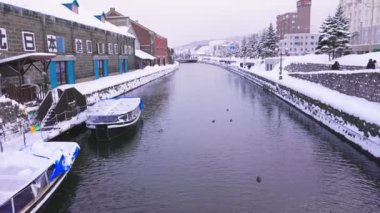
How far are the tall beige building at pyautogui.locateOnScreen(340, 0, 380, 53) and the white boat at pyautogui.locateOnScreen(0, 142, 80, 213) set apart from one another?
93.7 metres

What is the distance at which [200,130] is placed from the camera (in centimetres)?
2366

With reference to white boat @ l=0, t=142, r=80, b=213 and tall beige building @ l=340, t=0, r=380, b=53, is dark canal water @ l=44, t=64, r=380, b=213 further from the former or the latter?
tall beige building @ l=340, t=0, r=380, b=53

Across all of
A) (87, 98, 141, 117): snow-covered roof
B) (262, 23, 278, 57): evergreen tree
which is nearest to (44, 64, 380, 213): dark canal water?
(87, 98, 141, 117): snow-covered roof

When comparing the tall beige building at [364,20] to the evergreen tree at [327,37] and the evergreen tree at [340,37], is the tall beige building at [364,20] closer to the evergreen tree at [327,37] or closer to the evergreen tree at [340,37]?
the evergreen tree at [327,37]

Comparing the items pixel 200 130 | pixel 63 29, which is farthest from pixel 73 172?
pixel 63 29

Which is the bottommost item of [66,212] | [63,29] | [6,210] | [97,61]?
[66,212]

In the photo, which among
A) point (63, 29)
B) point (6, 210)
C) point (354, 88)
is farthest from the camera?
point (63, 29)

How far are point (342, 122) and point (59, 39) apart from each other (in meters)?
31.2

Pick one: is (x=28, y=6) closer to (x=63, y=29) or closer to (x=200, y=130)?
(x=63, y=29)

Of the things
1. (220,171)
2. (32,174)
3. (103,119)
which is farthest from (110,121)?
(32,174)

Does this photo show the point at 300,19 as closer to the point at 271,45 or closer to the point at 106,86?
the point at 271,45

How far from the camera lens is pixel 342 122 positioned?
20.9m

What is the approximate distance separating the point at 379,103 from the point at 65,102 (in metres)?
23.1

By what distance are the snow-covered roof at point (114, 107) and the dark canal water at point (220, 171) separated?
1.81m
